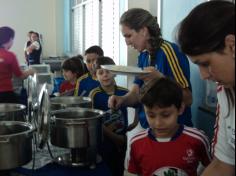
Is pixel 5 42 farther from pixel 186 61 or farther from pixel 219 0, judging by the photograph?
pixel 219 0

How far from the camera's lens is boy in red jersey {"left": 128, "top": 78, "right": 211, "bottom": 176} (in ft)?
3.28

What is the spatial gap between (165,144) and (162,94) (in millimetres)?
149

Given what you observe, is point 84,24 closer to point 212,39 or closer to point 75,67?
point 75,67

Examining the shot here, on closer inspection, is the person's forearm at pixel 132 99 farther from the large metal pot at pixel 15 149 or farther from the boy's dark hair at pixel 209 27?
the boy's dark hair at pixel 209 27

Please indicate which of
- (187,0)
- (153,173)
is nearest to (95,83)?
(187,0)

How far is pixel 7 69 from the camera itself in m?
2.30

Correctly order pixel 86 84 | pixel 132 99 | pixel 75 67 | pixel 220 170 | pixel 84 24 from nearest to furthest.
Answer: pixel 220 170 → pixel 132 99 → pixel 86 84 → pixel 75 67 → pixel 84 24

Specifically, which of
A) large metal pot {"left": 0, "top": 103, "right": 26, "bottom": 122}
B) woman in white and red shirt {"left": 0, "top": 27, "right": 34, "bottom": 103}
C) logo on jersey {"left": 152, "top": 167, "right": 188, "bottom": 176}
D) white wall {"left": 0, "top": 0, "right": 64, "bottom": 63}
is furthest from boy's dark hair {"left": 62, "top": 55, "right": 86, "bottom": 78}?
white wall {"left": 0, "top": 0, "right": 64, "bottom": 63}

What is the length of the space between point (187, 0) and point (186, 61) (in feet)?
1.47

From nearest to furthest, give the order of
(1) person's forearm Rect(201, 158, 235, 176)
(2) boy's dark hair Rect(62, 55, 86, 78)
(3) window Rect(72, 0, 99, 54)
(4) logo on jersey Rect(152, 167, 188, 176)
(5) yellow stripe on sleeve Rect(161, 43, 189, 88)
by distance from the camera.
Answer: (1) person's forearm Rect(201, 158, 235, 176), (4) logo on jersey Rect(152, 167, 188, 176), (5) yellow stripe on sleeve Rect(161, 43, 189, 88), (2) boy's dark hair Rect(62, 55, 86, 78), (3) window Rect(72, 0, 99, 54)

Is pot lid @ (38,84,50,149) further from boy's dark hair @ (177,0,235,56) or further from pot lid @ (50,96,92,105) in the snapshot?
boy's dark hair @ (177,0,235,56)

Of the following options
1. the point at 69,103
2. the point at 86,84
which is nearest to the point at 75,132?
the point at 69,103

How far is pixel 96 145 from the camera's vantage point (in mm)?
1081

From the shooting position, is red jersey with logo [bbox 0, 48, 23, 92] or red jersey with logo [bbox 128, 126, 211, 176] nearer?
red jersey with logo [bbox 128, 126, 211, 176]
